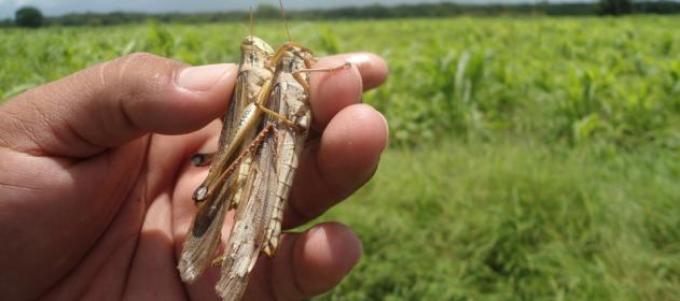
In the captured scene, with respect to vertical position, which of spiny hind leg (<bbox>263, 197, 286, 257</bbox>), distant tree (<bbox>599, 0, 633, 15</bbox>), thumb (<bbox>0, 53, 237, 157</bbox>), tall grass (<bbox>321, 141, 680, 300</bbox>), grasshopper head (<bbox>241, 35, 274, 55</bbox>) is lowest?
tall grass (<bbox>321, 141, 680, 300</bbox>)

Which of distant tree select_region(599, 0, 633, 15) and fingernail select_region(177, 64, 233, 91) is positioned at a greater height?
fingernail select_region(177, 64, 233, 91)

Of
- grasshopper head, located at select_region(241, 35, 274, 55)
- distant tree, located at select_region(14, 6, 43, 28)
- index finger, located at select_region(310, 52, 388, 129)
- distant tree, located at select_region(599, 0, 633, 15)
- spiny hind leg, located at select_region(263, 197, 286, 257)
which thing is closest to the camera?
spiny hind leg, located at select_region(263, 197, 286, 257)

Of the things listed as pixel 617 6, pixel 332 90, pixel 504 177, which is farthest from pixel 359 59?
pixel 617 6

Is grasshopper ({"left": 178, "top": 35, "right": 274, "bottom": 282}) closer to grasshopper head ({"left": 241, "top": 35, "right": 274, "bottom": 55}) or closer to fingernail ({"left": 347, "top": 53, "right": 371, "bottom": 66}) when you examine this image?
grasshopper head ({"left": 241, "top": 35, "right": 274, "bottom": 55})

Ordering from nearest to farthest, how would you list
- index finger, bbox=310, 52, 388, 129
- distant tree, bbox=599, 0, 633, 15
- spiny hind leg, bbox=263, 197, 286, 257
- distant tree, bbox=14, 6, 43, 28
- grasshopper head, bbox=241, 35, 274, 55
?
1. spiny hind leg, bbox=263, 197, 286, 257
2. index finger, bbox=310, 52, 388, 129
3. grasshopper head, bbox=241, 35, 274, 55
4. distant tree, bbox=14, 6, 43, 28
5. distant tree, bbox=599, 0, 633, 15

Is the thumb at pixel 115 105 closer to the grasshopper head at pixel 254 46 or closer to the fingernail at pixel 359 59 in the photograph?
the grasshopper head at pixel 254 46

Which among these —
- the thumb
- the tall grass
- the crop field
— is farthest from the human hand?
the tall grass

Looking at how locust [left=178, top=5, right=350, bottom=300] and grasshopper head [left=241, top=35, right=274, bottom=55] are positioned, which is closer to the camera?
locust [left=178, top=5, right=350, bottom=300]

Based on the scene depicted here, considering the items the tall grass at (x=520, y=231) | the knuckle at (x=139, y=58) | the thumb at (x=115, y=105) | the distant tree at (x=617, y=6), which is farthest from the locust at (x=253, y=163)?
the distant tree at (x=617, y=6)
